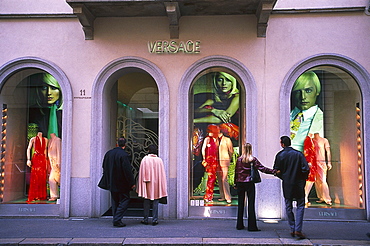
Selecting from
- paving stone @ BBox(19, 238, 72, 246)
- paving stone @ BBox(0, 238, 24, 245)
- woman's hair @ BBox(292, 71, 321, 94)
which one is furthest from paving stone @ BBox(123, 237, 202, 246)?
woman's hair @ BBox(292, 71, 321, 94)

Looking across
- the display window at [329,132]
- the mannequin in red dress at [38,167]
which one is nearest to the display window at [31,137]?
the mannequin in red dress at [38,167]

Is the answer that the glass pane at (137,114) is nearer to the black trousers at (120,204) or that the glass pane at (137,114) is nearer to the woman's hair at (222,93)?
the woman's hair at (222,93)

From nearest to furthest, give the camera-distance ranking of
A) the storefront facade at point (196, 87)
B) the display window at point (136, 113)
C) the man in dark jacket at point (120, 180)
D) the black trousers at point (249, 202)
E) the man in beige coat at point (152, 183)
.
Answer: the black trousers at point (249, 202), the man in dark jacket at point (120, 180), the man in beige coat at point (152, 183), the storefront facade at point (196, 87), the display window at point (136, 113)

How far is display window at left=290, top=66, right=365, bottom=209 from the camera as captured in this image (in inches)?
352

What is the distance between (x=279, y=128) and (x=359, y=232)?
111 inches

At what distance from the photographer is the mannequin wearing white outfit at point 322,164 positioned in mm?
9070

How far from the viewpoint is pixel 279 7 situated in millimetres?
8875

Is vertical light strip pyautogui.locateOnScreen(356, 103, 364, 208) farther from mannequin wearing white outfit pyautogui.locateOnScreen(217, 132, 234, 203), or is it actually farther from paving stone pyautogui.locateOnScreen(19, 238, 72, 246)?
paving stone pyautogui.locateOnScreen(19, 238, 72, 246)

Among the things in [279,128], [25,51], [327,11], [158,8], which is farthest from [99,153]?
[327,11]

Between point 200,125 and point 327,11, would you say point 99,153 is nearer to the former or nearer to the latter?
point 200,125

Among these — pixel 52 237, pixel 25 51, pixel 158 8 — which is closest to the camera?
pixel 52 237

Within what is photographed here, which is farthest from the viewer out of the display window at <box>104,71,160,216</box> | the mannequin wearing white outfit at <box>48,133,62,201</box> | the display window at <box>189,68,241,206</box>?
the display window at <box>104,71,160,216</box>

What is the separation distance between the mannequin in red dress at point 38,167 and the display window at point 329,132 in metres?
6.55

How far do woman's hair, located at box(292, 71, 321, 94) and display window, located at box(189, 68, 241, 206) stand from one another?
1.48m
